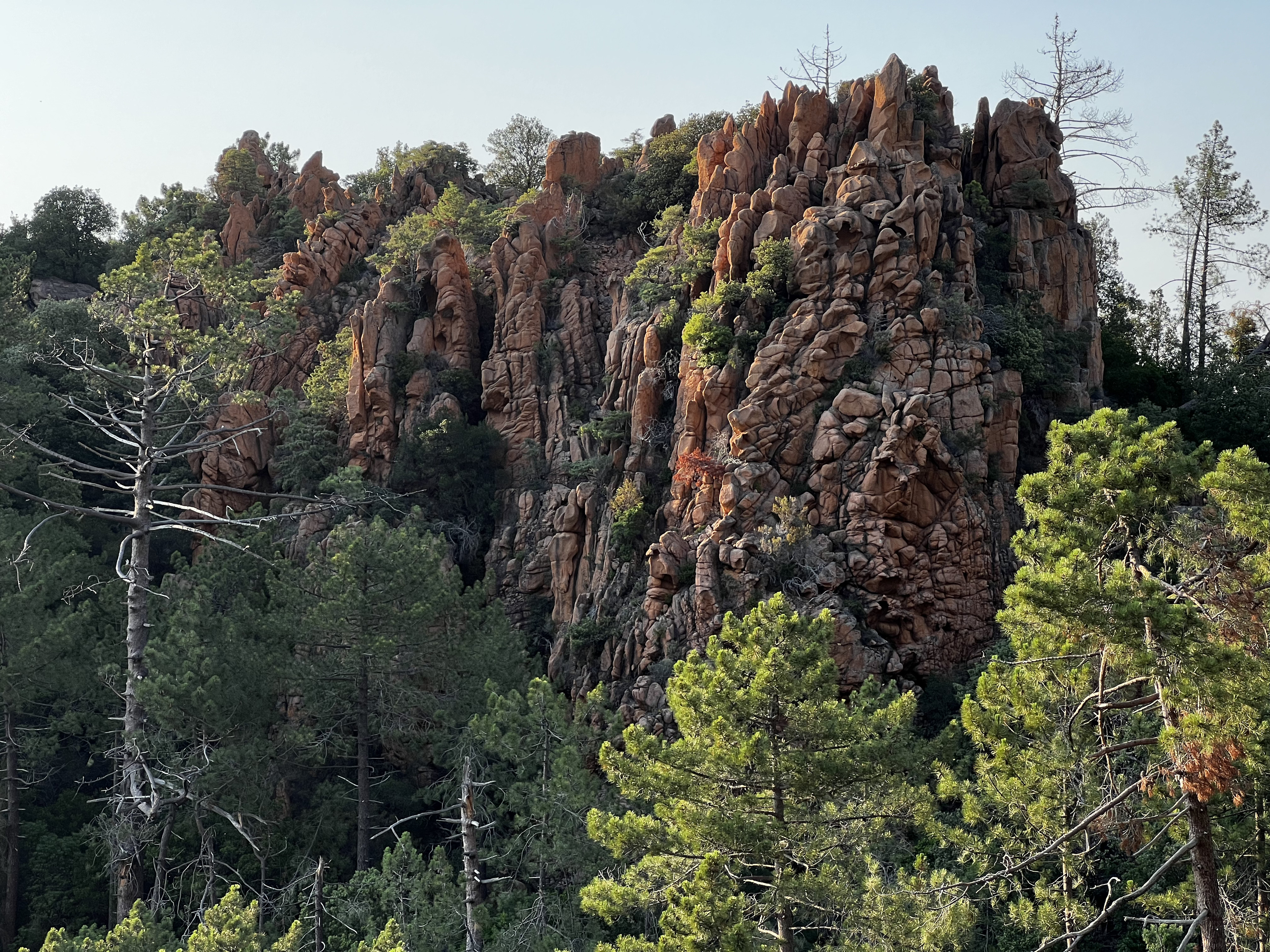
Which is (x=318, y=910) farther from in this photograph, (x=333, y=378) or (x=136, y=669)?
(x=333, y=378)

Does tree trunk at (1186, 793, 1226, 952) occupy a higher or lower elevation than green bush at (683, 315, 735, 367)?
lower

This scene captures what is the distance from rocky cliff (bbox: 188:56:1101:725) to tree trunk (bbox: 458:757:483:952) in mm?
7510

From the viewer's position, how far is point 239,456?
36656mm

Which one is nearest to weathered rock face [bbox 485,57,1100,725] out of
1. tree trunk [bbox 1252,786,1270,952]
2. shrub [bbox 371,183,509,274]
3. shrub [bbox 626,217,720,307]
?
shrub [bbox 626,217,720,307]

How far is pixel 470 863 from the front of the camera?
1722 cm

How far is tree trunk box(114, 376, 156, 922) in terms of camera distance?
61.4 ft

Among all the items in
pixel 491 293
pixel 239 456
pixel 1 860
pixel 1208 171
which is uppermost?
pixel 1208 171

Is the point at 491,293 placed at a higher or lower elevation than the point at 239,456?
higher

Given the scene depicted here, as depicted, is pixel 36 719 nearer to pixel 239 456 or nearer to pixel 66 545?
pixel 66 545

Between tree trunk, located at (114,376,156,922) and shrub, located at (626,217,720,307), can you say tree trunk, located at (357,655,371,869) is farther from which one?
shrub, located at (626,217,720,307)

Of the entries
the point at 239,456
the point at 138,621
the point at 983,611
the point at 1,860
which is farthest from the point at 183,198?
the point at 983,611

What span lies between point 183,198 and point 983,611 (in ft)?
138

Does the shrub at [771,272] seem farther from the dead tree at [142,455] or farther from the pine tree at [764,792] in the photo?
the pine tree at [764,792]

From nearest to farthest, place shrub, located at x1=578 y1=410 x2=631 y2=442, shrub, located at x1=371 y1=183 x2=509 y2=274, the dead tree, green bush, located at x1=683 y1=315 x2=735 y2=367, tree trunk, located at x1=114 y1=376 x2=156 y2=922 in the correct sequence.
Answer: the dead tree → tree trunk, located at x1=114 y1=376 x2=156 y2=922 → green bush, located at x1=683 y1=315 x2=735 y2=367 → shrub, located at x1=578 y1=410 x2=631 y2=442 → shrub, located at x1=371 y1=183 x2=509 y2=274
